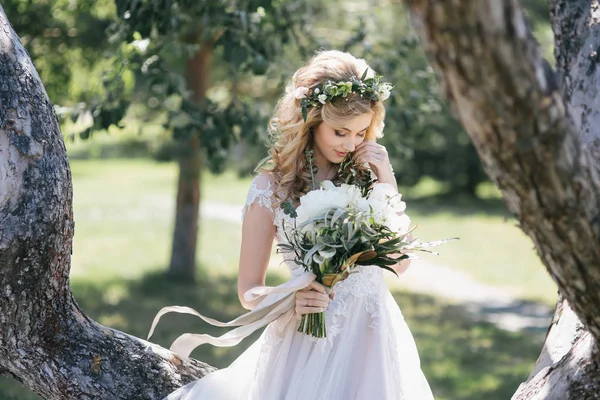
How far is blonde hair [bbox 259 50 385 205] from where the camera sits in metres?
2.98

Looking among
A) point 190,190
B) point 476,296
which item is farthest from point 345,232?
point 476,296

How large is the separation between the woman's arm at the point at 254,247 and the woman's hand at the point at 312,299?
25 centimetres

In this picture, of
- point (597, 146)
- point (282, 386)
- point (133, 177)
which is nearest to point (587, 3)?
point (597, 146)

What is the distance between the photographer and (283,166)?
10.3ft

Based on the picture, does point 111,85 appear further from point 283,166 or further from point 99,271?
point 99,271

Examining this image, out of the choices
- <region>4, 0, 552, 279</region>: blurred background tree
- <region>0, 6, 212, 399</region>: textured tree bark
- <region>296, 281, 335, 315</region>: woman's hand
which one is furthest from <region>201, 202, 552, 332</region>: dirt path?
<region>0, 6, 212, 399</region>: textured tree bark

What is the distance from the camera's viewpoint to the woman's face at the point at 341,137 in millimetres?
2996

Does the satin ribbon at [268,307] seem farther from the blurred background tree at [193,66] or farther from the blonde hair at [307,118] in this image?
the blurred background tree at [193,66]

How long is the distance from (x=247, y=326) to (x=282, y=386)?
259 mm

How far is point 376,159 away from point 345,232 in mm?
513

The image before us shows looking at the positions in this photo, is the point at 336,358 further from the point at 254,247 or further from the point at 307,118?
the point at 307,118

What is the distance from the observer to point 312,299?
2.75m

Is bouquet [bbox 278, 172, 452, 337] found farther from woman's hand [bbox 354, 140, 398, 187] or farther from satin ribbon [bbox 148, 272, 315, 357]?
woman's hand [bbox 354, 140, 398, 187]

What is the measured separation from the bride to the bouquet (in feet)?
0.37
